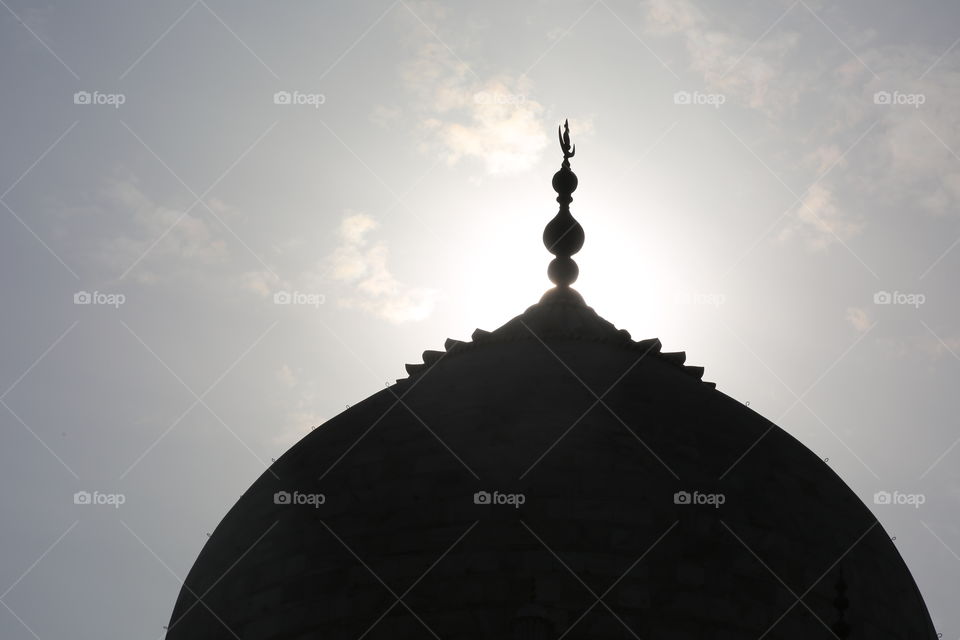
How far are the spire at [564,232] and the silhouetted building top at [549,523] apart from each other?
2.43 metres

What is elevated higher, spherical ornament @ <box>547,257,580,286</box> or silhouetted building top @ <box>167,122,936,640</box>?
spherical ornament @ <box>547,257,580,286</box>

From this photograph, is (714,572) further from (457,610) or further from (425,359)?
(425,359)

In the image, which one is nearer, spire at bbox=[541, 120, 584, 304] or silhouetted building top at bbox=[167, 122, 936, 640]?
silhouetted building top at bbox=[167, 122, 936, 640]

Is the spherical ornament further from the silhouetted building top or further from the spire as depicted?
the silhouetted building top

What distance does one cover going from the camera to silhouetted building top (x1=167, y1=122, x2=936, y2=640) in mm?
14750

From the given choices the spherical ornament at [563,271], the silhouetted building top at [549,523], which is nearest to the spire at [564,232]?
the spherical ornament at [563,271]

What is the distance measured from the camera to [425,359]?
753 inches

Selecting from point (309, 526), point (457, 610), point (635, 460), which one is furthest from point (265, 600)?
point (635, 460)

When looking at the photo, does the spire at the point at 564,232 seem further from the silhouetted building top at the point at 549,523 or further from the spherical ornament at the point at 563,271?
the silhouetted building top at the point at 549,523

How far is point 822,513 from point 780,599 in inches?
77.1

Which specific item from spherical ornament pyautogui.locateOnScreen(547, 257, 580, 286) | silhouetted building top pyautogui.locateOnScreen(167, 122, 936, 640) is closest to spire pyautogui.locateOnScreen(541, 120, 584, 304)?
spherical ornament pyautogui.locateOnScreen(547, 257, 580, 286)

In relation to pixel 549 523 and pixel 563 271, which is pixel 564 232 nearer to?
pixel 563 271

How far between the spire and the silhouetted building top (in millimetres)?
2425

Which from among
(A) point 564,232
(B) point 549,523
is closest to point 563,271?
(A) point 564,232
